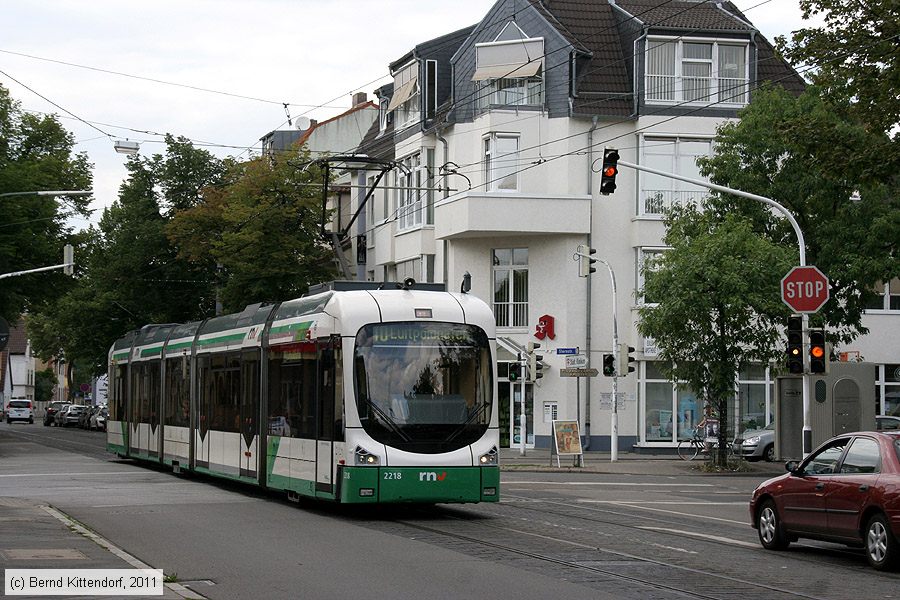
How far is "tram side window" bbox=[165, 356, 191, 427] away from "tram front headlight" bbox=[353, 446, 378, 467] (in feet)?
35.0

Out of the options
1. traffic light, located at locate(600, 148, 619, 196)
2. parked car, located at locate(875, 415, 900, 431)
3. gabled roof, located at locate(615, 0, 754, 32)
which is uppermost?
gabled roof, located at locate(615, 0, 754, 32)

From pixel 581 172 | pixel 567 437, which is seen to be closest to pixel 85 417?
pixel 581 172

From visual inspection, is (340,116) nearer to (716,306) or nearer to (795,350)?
(716,306)

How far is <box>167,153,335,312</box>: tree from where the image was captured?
5444 cm

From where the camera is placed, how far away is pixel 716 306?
35719mm

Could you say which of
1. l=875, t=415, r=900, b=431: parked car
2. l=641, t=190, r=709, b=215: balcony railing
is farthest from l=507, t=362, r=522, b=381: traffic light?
l=875, t=415, r=900, b=431: parked car

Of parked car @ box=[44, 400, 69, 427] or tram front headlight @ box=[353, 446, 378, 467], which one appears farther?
parked car @ box=[44, 400, 69, 427]

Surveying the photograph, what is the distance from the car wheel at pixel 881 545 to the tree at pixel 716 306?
2073cm

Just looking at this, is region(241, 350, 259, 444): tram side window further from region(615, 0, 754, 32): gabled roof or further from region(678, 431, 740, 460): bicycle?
region(615, 0, 754, 32): gabled roof

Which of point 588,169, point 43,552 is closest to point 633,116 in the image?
point 588,169

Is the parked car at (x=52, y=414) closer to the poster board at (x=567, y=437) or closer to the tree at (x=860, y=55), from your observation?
the poster board at (x=567, y=437)

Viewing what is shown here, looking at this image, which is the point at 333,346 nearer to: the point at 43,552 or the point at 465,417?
the point at 465,417

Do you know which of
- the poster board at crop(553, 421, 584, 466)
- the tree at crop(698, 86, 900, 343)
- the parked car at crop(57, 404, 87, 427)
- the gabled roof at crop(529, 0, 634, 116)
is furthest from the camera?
the parked car at crop(57, 404, 87, 427)

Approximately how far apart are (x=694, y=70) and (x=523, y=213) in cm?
724
